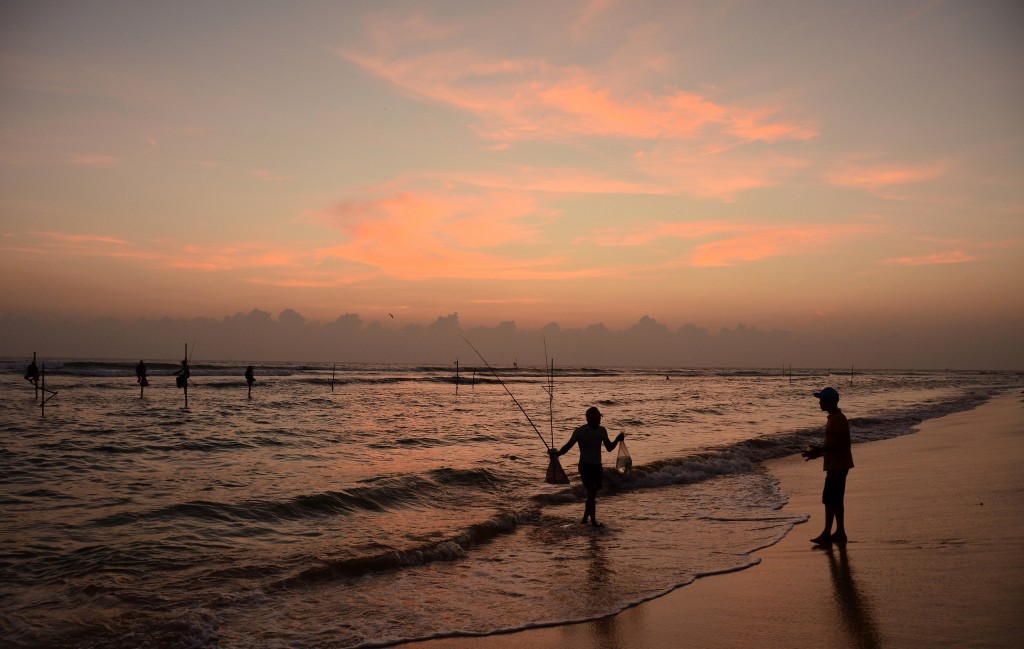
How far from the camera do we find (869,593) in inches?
266

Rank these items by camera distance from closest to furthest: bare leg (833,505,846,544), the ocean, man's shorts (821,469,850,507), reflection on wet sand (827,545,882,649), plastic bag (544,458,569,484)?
reflection on wet sand (827,545,882,649)
the ocean
bare leg (833,505,846,544)
man's shorts (821,469,850,507)
plastic bag (544,458,569,484)

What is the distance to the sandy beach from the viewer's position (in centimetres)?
579

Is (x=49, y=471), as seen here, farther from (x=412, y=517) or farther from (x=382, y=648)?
(x=382, y=648)

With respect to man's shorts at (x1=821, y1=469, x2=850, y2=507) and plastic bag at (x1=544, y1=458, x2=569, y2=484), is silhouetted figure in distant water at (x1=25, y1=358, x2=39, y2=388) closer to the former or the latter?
plastic bag at (x1=544, y1=458, x2=569, y2=484)

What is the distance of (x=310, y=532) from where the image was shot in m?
10.4

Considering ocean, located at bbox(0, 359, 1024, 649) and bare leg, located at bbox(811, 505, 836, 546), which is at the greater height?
bare leg, located at bbox(811, 505, 836, 546)

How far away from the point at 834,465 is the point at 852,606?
304 centimetres

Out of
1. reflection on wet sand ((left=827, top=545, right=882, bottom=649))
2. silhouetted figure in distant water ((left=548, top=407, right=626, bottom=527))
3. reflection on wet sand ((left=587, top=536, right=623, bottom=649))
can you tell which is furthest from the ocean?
reflection on wet sand ((left=827, top=545, right=882, bottom=649))

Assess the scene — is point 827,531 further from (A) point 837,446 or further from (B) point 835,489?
(A) point 837,446

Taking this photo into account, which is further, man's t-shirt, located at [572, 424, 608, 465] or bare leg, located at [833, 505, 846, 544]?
man's t-shirt, located at [572, 424, 608, 465]

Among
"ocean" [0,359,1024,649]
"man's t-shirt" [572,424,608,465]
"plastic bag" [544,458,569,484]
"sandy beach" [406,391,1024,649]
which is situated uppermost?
"man's t-shirt" [572,424,608,465]

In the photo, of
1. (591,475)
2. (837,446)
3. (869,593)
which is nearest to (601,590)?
(869,593)

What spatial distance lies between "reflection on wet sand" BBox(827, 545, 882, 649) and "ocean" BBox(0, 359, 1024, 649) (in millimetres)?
1142

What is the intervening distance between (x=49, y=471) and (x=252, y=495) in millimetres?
5101
